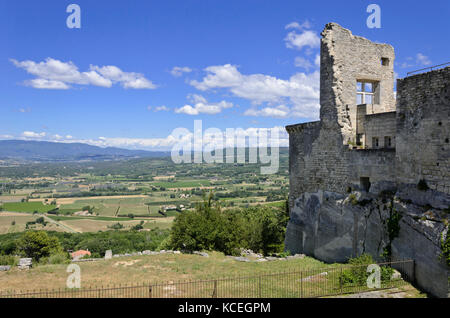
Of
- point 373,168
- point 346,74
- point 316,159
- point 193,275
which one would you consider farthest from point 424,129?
point 193,275

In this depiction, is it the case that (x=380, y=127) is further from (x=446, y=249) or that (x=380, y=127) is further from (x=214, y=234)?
(x=214, y=234)

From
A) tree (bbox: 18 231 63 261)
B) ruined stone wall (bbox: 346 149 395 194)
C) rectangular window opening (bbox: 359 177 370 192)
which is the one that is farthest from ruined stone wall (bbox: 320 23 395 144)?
tree (bbox: 18 231 63 261)

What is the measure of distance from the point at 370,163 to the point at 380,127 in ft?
6.91

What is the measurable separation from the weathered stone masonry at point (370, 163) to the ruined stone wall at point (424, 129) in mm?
40

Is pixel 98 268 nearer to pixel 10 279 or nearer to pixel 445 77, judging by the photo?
pixel 10 279

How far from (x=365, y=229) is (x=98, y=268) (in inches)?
563

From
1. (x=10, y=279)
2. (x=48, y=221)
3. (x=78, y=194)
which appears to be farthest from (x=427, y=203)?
(x=78, y=194)

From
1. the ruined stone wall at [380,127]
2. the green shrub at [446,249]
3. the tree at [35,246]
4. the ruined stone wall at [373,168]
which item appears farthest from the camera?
the tree at [35,246]

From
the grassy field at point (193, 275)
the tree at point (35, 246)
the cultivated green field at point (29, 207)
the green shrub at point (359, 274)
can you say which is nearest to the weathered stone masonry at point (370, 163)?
the green shrub at point (359, 274)

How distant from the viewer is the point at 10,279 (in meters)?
16.3

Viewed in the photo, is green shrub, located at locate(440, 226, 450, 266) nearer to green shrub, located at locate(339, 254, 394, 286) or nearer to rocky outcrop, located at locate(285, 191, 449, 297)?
rocky outcrop, located at locate(285, 191, 449, 297)

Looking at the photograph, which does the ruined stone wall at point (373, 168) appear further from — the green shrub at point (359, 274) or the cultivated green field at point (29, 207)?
the cultivated green field at point (29, 207)

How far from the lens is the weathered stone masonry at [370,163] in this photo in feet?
42.4

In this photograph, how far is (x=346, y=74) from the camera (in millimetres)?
19172
